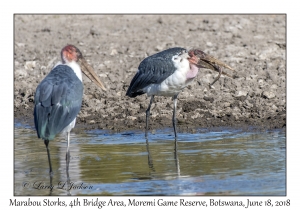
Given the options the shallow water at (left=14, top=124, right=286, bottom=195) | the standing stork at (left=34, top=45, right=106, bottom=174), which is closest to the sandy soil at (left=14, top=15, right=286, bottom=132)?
the shallow water at (left=14, top=124, right=286, bottom=195)

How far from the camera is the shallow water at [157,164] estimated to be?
7668 millimetres

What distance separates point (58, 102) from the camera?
841cm

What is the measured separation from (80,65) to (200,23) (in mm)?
8231

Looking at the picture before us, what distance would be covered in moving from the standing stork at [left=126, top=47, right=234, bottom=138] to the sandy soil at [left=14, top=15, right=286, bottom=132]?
0.67 meters

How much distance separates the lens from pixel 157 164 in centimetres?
884

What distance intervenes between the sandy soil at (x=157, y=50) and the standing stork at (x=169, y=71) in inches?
26.3

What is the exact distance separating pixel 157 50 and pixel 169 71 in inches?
187

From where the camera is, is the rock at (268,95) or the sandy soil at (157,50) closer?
the sandy soil at (157,50)

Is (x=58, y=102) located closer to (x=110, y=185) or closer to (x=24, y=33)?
(x=110, y=185)

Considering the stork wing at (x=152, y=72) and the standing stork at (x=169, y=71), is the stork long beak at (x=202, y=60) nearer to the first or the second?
the standing stork at (x=169, y=71)

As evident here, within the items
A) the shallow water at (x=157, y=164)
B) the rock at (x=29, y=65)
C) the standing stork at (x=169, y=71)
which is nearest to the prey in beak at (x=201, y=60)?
the standing stork at (x=169, y=71)

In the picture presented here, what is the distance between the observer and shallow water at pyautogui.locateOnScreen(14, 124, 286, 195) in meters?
7.67

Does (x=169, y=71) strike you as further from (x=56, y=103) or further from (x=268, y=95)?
(x=56, y=103)
